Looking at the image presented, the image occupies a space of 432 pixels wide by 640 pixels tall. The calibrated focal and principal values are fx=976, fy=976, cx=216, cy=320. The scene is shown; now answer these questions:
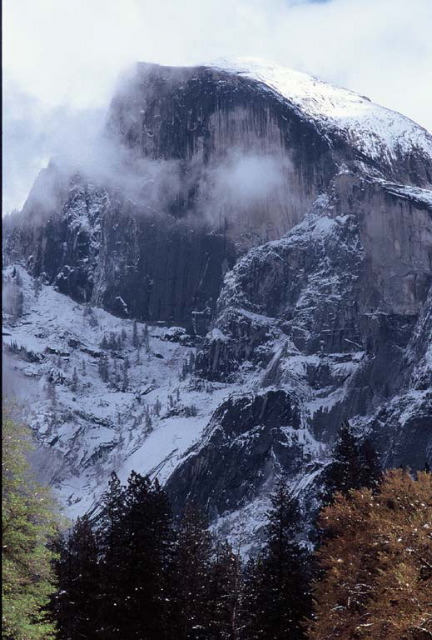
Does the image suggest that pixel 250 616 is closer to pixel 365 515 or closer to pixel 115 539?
pixel 115 539

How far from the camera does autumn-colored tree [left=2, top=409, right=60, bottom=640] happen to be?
26.7m

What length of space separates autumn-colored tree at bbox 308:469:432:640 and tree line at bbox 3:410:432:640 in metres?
0.05

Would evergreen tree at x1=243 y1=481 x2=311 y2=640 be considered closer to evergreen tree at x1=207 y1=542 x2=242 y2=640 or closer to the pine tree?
evergreen tree at x1=207 y1=542 x2=242 y2=640

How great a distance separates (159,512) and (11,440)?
99.5 ft

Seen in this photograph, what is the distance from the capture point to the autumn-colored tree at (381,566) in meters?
33.5

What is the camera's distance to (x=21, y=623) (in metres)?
28.0

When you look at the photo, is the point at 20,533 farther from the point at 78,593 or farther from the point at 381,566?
the point at 78,593

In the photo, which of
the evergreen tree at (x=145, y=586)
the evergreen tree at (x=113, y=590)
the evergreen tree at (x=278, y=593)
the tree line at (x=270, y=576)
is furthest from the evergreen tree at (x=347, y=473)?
the evergreen tree at (x=113, y=590)

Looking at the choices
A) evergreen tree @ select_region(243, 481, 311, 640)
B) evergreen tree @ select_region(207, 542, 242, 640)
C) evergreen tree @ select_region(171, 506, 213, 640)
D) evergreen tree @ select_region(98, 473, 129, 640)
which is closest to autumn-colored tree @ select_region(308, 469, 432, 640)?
evergreen tree @ select_region(98, 473, 129, 640)

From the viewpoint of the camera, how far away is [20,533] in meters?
27.5

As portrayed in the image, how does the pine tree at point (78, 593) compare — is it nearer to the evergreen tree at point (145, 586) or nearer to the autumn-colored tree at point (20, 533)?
the evergreen tree at point (145, 586)

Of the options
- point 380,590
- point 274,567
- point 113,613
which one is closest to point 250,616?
point 274,567

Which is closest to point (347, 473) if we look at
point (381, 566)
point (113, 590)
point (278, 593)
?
point (278, 593)

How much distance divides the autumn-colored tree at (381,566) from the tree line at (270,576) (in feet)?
0.17
